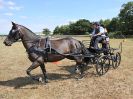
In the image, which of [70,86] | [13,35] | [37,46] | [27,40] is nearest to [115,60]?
[70,86]

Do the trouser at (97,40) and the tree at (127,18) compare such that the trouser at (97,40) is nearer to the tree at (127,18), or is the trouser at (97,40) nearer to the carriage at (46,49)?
the carriage at (46,49)

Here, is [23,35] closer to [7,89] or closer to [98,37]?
[7,89]

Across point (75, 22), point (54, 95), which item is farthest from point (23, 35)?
point (75, 22)

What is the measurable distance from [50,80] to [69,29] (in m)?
136

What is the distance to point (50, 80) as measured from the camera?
13.5 meters

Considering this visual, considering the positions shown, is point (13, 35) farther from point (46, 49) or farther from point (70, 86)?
point (70, 86)

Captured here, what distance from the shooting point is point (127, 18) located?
10306 cm

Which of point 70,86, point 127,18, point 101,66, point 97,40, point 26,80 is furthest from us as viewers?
point 127,18

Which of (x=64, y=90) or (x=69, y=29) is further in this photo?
(x=69, y=29)

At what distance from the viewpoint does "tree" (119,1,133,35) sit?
9900cm

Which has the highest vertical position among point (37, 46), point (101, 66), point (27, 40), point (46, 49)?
point (27, 40)

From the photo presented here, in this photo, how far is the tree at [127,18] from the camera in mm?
99000

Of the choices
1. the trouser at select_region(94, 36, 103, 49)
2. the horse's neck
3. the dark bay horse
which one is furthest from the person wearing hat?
the horse's neck

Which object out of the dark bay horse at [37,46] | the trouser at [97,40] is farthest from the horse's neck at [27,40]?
the trouser at [97,40]
